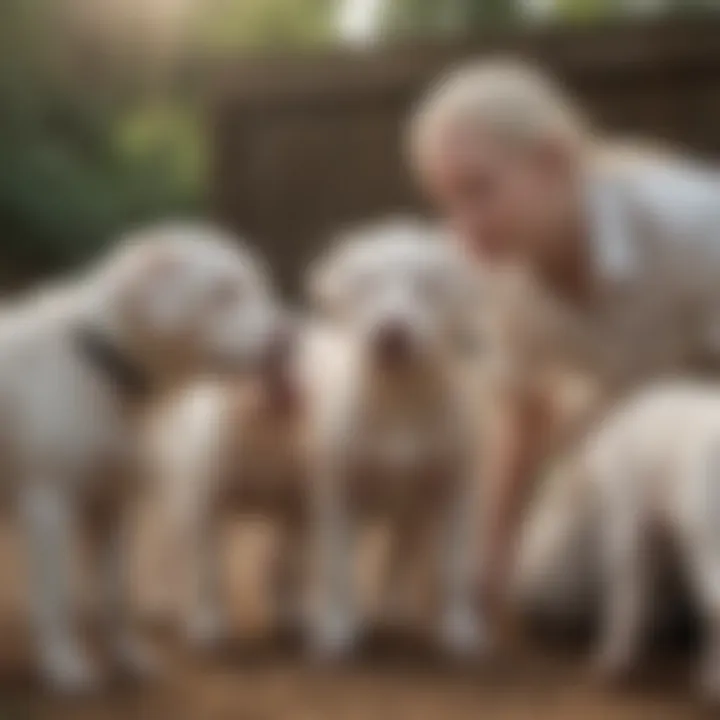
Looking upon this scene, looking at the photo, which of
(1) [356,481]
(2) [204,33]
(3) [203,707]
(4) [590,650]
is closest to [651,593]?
(4) [590,650]

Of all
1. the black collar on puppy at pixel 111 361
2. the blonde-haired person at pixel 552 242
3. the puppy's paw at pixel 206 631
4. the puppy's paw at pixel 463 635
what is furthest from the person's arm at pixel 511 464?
the black collar on puppy at pixel 111 361

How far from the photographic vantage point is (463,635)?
0.96 metres

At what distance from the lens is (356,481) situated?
37.6 inches

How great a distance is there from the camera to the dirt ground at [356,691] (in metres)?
0.80

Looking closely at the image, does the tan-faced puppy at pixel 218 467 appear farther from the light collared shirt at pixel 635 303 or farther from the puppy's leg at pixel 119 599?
the light collared shirt at pixel 635 303

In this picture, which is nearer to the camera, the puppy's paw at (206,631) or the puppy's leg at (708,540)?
the puppy's leg at (708,540)

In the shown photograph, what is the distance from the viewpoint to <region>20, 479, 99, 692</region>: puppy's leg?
0.85 m

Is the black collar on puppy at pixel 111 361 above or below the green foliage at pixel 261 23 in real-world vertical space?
below

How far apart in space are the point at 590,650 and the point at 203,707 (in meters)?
0.29

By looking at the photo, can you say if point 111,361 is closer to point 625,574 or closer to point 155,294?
point 155,294

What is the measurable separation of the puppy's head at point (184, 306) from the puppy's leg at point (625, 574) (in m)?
0.24

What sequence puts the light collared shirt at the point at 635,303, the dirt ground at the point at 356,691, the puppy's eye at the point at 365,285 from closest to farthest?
1. the dirt ground at the point at 356,691
2. the puppy's eye at the point at 365,285
3. the light collared shirt at the point at 635,303

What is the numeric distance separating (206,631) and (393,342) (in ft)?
0.75

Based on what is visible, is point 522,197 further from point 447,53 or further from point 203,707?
point 203,707
